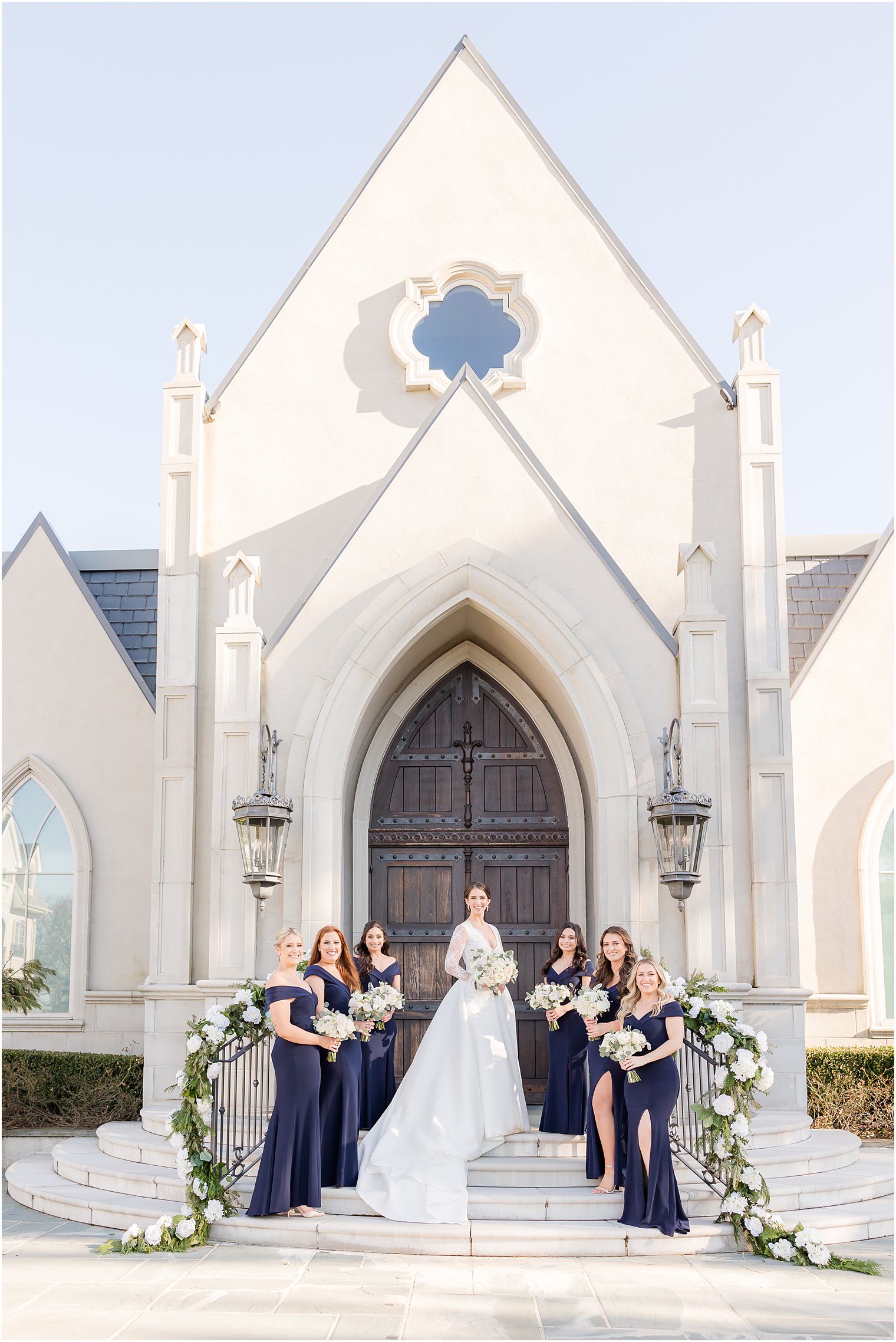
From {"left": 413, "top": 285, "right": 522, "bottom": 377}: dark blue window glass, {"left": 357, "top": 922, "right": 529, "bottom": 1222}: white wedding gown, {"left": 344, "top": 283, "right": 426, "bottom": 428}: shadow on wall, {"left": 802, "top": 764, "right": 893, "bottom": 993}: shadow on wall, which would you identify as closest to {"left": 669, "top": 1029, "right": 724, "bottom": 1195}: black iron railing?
{"left": 357, "top": 922, "right": 529, "bottom": 1222}: white wedding gown

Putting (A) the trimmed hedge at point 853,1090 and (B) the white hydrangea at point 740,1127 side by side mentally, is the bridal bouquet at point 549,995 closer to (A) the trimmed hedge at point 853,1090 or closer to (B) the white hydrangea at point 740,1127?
(B) the white hydrangea at point 740,1127

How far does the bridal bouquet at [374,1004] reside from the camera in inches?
315

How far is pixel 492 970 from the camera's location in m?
8.73

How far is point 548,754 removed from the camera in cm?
1173

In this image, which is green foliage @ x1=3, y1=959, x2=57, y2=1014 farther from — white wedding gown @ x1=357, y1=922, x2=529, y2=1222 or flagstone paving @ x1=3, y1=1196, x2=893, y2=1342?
white wedding gown @ x1=357, y1=922, x2=529, y2=1222

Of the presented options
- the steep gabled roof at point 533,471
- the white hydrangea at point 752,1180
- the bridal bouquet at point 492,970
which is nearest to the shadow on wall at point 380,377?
the steep gabled roof at point 533,471

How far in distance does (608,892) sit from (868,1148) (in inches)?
137

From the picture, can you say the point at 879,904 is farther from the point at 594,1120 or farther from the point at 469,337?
the point at 469,337

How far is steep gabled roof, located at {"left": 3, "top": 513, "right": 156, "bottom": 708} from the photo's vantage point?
13125 mm

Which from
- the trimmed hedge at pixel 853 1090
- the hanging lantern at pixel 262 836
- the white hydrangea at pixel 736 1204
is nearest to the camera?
the white hydrangea at pixel 736 1204

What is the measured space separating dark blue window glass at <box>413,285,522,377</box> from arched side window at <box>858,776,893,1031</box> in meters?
6.14

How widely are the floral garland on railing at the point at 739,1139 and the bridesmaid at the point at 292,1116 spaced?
246cm

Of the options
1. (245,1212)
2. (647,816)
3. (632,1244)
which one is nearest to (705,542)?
(647,816)

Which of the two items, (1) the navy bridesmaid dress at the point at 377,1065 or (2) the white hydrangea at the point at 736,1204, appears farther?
(1) the navy bridesmaid dress at the point at 377,1065
